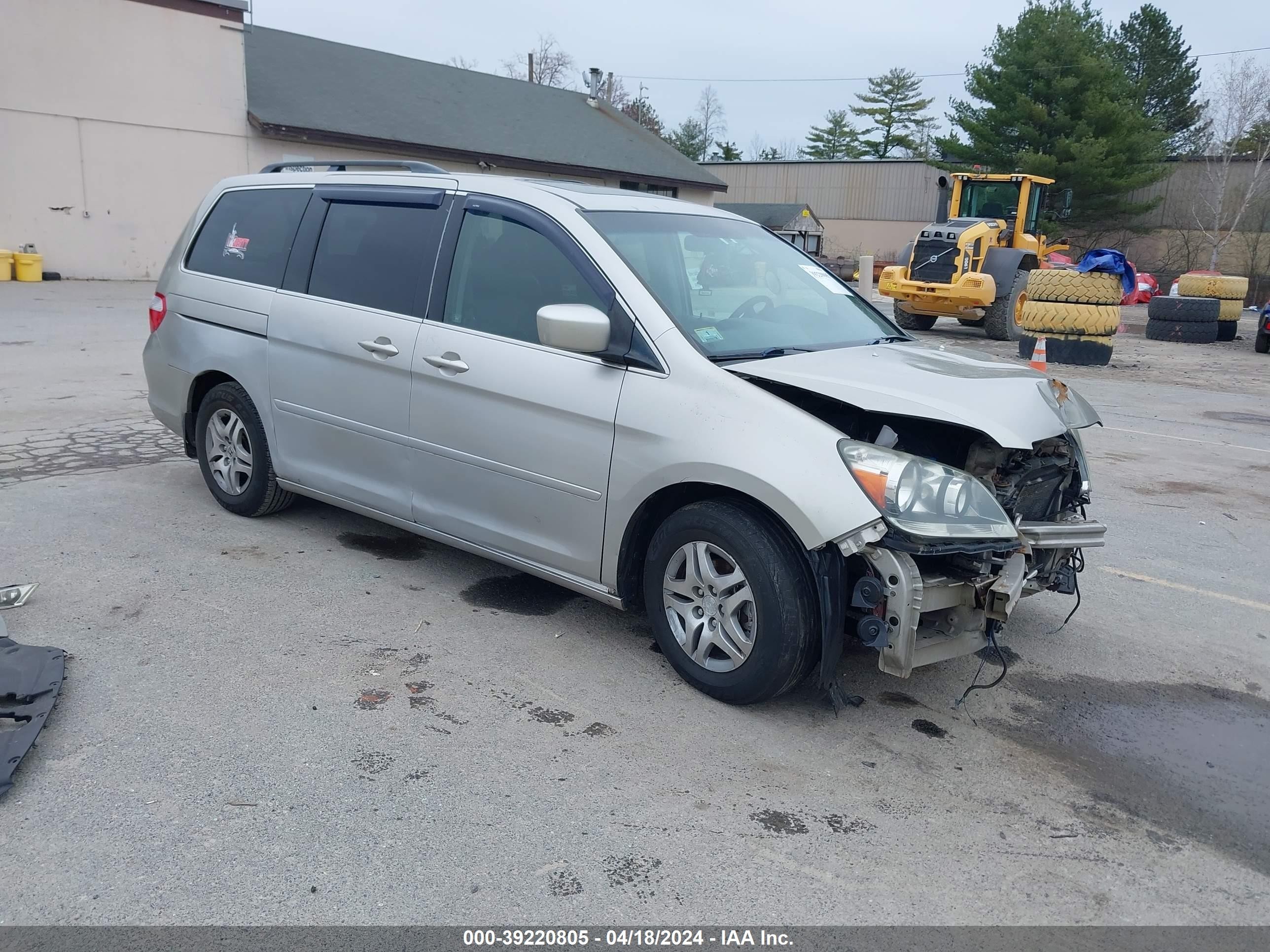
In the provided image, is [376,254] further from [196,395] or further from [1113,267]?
[1113,267]

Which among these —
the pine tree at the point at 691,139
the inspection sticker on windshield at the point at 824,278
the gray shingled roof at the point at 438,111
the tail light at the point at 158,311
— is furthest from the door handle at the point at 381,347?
the pine tree at the point at 691,139

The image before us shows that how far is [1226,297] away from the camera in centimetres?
2112

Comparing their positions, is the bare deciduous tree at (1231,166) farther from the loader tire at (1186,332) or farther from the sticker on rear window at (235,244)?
the sticker on rear window at (235,244)

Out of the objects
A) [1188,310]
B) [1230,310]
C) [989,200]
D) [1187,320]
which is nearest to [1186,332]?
[1187,320]

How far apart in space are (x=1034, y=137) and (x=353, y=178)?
4007cm

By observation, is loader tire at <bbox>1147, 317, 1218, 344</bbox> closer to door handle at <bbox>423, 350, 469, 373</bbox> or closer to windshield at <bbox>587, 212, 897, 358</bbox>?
windshield at <bbox>587, 212, 897, 358</bbox>

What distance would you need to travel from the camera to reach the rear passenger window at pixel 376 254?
4699 mm

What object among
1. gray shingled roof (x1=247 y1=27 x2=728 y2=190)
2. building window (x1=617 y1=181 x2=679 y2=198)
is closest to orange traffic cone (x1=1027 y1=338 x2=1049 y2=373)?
gray shingled roof (x1=247 y1=27 x2=728 y2=190)

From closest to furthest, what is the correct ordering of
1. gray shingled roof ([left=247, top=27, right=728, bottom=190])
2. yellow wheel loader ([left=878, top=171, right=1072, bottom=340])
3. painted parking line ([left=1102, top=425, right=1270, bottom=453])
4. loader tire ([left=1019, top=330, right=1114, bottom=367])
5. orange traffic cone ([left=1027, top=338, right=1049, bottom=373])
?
painted parking line ([left=1102, top=425, right=1270, bottom=453]) < orange traffic cone ([left=1027, top=338, right=1049, bottom=373]) < loader tire ([left=1019, top=330, right=1114, bottom=367]) < yellow wheel loader ([left=878, top=171, right=1072, bottom=340]) < gray shingled roof ([left=247, top=27, right=728, bottom=190])

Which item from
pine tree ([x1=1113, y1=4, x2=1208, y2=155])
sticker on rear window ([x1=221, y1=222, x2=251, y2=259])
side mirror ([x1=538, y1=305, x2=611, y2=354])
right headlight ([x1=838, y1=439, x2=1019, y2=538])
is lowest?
right headlight ([x1=838, y1=439, x2=1019, y2=538])

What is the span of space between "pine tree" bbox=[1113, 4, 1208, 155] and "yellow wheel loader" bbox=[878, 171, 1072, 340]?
36.2 metres

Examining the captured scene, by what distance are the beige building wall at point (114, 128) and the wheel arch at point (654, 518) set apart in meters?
22.1

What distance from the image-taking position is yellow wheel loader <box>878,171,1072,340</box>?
61.1 feet

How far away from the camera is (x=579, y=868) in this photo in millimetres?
2805
